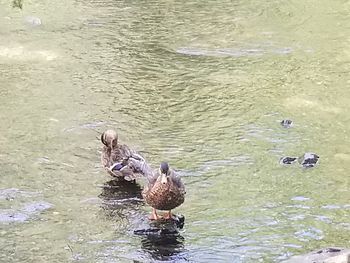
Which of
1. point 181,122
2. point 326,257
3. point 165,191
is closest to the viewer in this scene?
point 326,257

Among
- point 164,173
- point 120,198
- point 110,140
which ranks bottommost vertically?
point 120,198

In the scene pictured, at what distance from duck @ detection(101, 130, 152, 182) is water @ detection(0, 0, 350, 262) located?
115 millimetres

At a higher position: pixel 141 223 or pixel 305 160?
pixel 305 160

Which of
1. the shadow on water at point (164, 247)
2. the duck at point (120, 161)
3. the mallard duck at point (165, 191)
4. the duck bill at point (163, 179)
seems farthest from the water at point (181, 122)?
the duck bill at point (163, 179)

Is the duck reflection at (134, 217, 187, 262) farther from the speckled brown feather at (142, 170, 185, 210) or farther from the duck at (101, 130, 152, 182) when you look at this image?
the duck at (101, 130, 152, 182)

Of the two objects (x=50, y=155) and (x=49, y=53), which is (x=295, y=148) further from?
(x=49, y=53)

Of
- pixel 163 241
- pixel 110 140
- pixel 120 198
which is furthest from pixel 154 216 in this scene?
pixel 110 140

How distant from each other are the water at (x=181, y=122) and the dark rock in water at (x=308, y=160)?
0.06m

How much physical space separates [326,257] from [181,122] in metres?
3.10

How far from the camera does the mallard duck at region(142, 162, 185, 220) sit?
5363 mm

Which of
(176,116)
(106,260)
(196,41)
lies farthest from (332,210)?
(196,41)

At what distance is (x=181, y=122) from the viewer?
751cm

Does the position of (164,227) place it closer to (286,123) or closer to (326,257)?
(326,257)

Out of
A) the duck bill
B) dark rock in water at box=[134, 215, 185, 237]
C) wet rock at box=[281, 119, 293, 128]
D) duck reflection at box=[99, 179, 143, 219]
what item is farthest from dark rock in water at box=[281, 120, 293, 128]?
the duck bill
